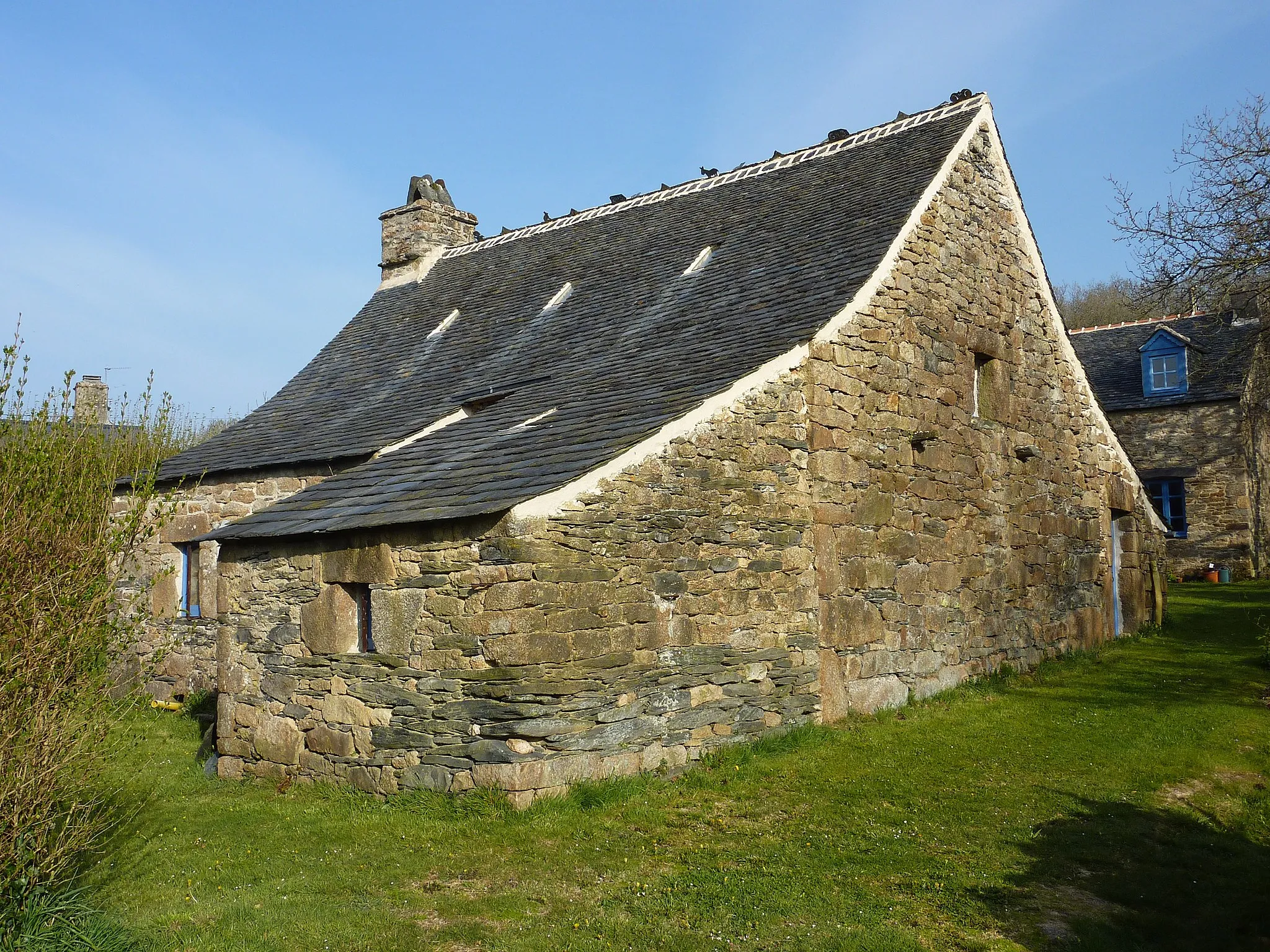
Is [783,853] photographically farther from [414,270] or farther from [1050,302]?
[414,270]

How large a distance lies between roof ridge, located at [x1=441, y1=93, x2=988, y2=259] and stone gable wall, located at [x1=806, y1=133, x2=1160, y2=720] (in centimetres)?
98

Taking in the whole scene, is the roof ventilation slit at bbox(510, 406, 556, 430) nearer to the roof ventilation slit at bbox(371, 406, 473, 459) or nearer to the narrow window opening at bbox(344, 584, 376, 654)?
the roof ventilation slit at bbox(371, 406, 473, 459)

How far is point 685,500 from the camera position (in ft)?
26.7

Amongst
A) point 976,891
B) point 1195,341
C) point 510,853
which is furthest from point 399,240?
point 1195,341

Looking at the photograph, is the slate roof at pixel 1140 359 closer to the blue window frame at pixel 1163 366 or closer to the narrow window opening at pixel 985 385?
the blue window frame at pixel 1163 366

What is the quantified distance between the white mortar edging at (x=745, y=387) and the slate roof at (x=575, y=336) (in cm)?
7

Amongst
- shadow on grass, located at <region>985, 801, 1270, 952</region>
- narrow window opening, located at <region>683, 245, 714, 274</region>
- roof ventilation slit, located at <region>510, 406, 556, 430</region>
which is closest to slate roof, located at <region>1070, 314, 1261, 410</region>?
narrow window opening, located at <region>683, 245, 714, 274</region>

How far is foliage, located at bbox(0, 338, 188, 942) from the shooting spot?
479cm

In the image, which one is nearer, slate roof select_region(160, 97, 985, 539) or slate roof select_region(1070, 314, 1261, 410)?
slate roof select_region(160, 97, 985, 539)

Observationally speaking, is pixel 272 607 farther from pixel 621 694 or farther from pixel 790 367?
pixel 790 367

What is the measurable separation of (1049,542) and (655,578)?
6950 millimetres

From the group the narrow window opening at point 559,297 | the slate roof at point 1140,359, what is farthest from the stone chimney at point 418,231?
the slate roof at point 1140,359

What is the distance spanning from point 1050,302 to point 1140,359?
46.1ft

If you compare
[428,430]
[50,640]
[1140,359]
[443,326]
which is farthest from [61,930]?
[1140,359]
